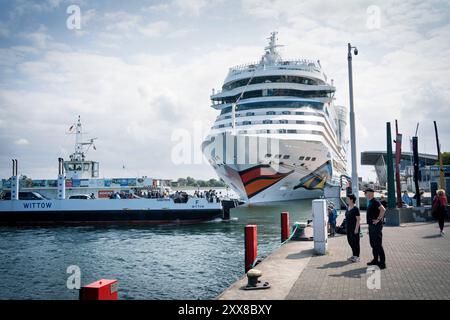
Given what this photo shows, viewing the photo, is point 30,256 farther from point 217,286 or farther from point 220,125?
point 220,125

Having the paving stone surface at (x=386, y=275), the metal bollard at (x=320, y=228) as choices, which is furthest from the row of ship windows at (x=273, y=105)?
the metal bollard at (x=320, y=228)

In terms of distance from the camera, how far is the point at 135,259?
1590cm

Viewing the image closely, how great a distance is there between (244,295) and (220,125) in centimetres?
3288

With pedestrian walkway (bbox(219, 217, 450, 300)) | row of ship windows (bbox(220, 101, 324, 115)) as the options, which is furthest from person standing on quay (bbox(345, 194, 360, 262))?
row of ship windows (bbox(220, 101, 324, 115))

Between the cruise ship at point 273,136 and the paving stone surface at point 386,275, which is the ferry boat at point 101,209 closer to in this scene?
the cruise ship at point 273,136

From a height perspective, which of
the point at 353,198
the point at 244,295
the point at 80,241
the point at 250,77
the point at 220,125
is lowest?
the point at 80,241

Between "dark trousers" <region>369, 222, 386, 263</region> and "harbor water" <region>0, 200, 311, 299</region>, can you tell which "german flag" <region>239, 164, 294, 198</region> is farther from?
"dark trousers" <region>369, 222, 386, 263</region>

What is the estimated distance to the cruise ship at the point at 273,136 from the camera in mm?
Result: 32750

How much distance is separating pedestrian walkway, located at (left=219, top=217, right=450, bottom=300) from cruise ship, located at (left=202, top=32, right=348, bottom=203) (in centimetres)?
1699

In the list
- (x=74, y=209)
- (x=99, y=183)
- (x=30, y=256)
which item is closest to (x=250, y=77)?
(x=99, y=183)

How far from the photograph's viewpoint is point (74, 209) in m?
31.9

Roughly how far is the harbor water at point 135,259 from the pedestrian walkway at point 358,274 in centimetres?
317
